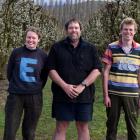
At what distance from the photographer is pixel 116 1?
11414 mm

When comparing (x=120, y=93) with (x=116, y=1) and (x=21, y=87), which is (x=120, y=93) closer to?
(x=21, y=87)

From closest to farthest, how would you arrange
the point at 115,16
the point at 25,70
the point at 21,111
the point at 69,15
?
1. the point at 25,70
2. the point at 21,111
3. the point at 115,16
4. the point at 69,15

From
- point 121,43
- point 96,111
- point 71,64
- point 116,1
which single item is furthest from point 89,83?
point 116,1

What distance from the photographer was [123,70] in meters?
5.86

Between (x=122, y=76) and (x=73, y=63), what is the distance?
694mm

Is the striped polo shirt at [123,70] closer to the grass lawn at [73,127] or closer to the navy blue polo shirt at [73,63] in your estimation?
the navy blue polo shirt at [73,63]

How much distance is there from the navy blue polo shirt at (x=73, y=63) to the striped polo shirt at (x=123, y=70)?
0.26m

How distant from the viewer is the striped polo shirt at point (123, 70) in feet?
19.2

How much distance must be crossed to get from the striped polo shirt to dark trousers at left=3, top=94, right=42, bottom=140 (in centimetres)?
97

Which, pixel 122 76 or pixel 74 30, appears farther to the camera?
pixel 122 76

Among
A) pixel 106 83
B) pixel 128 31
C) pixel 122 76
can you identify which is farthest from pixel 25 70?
pixel 128 31

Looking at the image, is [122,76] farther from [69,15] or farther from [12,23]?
[69,15]

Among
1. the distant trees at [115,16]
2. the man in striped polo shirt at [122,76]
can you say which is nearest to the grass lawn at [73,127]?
the man in striped polo shirt at [122,76]

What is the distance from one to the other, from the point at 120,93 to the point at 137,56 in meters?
0.52
